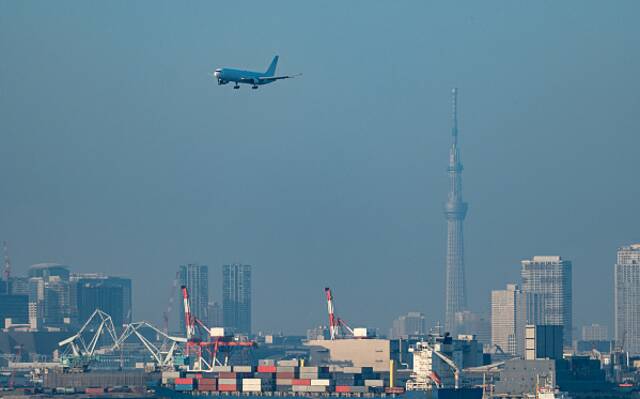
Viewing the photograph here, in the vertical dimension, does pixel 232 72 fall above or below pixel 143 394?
above

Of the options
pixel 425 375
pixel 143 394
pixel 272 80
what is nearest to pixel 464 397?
pixel 425 375

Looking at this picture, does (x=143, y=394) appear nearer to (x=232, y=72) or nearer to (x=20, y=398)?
(x=20, y=398)

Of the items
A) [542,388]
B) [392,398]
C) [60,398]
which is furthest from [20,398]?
[542,388]

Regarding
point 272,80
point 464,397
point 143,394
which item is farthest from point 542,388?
point 272,80

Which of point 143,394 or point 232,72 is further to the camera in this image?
point 143,394

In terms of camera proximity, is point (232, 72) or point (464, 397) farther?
point (464, 397)

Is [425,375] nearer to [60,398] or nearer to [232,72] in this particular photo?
[60,398]

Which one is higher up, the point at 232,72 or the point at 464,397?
the point at 232,72

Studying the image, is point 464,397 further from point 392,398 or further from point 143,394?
point 143,394
